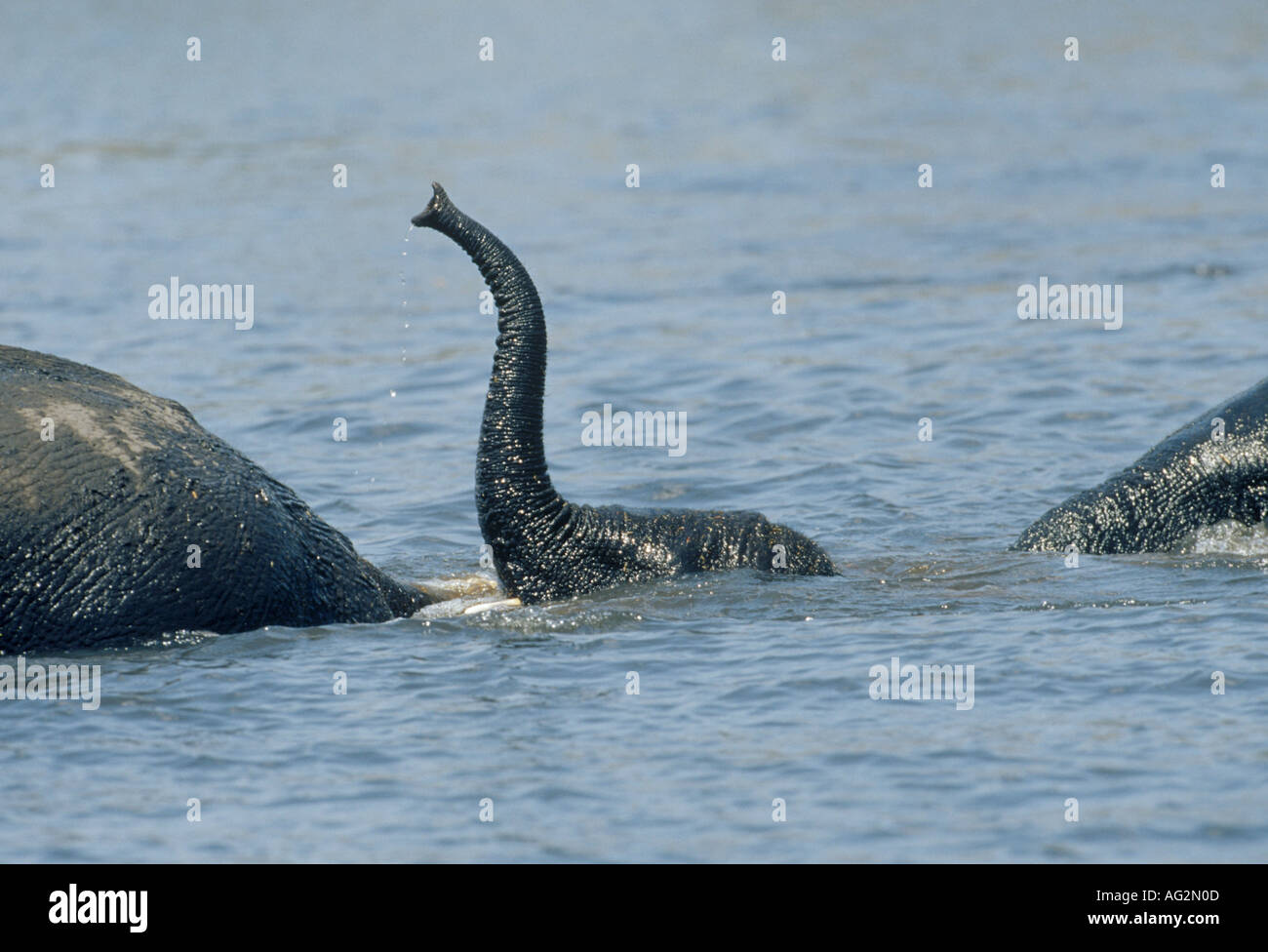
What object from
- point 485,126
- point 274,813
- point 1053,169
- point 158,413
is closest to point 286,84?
point 485,126

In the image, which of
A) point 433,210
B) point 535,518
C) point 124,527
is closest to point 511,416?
point 535,518

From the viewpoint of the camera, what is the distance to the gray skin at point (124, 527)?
311 inches

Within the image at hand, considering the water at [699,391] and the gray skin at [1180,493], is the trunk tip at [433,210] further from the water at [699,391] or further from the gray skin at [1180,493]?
the gray skin at [1180,493]

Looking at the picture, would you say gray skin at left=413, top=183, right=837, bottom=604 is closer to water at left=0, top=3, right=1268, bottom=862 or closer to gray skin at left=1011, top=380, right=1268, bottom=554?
water at left=0, top=3, right=1268, bottom=862

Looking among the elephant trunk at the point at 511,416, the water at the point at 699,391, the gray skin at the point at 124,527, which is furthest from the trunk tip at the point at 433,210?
the water at the point at 699,391

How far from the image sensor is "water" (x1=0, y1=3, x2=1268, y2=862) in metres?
7.11

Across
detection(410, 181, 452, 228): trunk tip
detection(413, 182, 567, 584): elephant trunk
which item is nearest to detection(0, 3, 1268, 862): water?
detection(413, 182, 567, 584): elephant trunk

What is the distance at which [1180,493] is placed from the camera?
972 cm

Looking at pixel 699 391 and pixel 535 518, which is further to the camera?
pixel 699 391

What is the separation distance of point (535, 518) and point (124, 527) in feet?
6.24

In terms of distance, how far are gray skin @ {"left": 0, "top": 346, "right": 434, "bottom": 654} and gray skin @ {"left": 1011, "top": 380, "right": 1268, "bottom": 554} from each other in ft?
12.9

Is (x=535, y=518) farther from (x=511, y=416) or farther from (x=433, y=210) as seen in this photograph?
(x=433, y=210)

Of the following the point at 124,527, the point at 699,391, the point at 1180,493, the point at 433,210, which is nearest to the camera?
the point at 124,527
